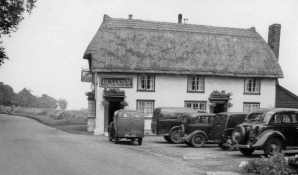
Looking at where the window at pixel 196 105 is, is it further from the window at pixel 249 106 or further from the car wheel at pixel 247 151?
the car wheel at pixel 247 151

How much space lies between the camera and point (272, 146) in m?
16.5

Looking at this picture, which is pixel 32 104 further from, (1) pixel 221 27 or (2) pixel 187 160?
(2) pixel 187 160

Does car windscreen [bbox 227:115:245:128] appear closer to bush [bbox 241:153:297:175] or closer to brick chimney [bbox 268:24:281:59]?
bush [bbox 241:153:297:175]

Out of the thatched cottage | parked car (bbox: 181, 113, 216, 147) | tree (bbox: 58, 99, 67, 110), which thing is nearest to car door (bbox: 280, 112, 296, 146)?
parked car (bbox: 181, 113, 216, 147)

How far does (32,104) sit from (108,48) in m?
76.8

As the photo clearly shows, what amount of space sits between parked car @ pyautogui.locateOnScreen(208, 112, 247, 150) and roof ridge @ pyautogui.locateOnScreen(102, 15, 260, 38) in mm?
17086

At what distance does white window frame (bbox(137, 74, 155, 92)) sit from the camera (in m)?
33.1

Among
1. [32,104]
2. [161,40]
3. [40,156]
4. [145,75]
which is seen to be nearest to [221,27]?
[161,40]

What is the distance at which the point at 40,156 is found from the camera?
589 inches

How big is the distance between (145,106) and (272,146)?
17.5m

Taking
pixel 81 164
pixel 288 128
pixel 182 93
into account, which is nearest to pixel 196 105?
pixel 182 93

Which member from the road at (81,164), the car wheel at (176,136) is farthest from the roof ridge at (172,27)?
the road at (81,164)

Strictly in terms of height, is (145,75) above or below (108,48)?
below

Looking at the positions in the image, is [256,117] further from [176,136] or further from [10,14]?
[10,14]
